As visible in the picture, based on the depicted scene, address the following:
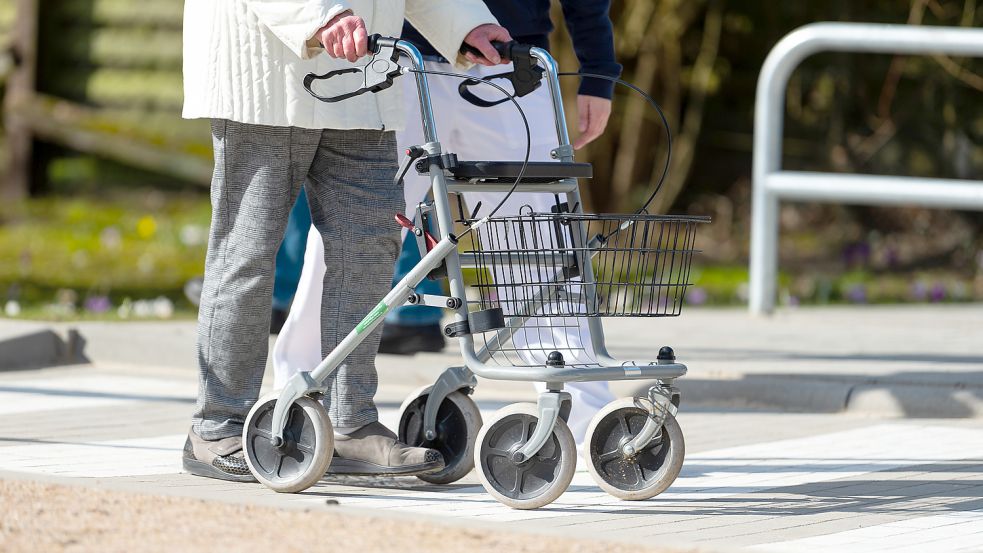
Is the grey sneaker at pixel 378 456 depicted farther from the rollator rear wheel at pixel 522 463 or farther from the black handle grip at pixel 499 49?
the black handle grip at pixel 499 49

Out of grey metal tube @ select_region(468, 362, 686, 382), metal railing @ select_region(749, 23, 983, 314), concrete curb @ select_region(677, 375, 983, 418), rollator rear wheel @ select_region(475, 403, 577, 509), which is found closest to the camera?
grey metal tube @ select_region(468, 362, 686, 382)

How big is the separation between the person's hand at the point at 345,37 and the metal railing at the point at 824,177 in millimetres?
4162

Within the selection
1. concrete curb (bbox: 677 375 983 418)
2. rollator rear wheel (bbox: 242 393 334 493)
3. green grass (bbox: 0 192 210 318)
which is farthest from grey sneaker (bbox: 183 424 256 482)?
green grass (bbox: 0 192 210 318)

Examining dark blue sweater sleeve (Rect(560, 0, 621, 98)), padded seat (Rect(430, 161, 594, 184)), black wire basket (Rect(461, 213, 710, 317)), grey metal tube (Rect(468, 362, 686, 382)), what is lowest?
grey metal tube (Rect(468, 362, 686, 382))

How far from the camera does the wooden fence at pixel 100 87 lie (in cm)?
1141

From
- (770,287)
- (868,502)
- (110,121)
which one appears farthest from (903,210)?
(868,502)

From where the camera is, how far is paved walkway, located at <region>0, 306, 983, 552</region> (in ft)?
13.0

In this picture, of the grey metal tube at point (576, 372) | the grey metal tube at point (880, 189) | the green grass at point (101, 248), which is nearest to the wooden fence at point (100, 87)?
the green grass at point (101, 248)

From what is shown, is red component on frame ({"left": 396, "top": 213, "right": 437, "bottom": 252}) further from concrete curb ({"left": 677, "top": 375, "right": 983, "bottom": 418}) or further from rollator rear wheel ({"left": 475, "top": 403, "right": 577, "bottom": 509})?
concrete curb ({"left": 677, "top": 375, "right": 983, "bottom": 418})

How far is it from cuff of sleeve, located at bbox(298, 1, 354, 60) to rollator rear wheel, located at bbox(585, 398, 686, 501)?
1.12 meters

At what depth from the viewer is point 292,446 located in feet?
13.9

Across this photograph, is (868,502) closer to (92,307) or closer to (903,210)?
(92,307)

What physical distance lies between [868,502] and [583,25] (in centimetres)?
171

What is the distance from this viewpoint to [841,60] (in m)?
11.1
